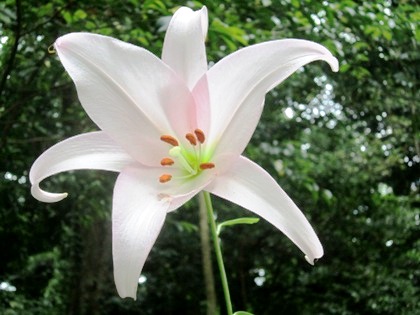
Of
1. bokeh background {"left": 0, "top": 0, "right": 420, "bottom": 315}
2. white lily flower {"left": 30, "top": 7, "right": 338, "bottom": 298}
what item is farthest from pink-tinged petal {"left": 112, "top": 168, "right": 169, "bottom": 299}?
bokeh background {"left": 0, "top": 0, "right": 420, "bottom": 315}

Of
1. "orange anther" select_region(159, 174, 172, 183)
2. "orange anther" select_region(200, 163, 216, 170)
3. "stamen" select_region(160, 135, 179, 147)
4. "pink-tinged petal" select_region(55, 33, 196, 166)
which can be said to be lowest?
"orange anther" select_region(159, 174, 172, 183)

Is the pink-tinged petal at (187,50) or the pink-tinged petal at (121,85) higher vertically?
the pink-tinged petal at (187,50)

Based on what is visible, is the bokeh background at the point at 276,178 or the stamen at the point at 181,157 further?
the bokeh background at the point at 276,178

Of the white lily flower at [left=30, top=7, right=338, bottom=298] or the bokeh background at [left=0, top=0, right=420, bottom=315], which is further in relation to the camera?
the bokeh background at [left=0, top=0, right=420, bottom=315]

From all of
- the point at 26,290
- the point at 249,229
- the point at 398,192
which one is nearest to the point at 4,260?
the point at 26,290

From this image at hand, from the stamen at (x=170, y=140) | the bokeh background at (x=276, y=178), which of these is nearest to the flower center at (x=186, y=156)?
the stamen at (x=170, y=140)

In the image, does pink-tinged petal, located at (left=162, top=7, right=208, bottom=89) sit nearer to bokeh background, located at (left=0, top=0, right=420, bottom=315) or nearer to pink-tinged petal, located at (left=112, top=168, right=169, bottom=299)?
pink-tinged petal, located at (left=112, top=168, right=169, bottom=299)

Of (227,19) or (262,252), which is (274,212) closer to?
(227,19)

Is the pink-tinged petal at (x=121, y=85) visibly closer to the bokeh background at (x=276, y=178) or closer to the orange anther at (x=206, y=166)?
the orange anther at (x=206, y=166)
